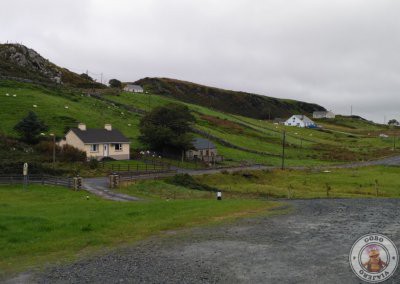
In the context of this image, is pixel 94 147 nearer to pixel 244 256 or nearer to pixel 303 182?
pixel 303 182

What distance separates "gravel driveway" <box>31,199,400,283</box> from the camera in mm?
15578

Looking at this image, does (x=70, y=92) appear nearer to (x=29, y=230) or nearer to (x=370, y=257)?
(x=29, y=230)

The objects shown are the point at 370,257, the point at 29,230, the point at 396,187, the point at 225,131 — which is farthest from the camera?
the point at 225,131

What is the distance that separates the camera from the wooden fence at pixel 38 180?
46.9 meters

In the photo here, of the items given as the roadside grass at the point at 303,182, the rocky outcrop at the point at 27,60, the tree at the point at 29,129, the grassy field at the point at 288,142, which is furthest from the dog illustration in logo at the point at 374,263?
the rocky outcrop at the point at 27,60

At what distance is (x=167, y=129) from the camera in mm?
80938

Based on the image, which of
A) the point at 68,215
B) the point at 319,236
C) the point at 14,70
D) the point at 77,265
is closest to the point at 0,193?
the point at 68,215

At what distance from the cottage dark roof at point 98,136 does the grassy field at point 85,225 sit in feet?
120

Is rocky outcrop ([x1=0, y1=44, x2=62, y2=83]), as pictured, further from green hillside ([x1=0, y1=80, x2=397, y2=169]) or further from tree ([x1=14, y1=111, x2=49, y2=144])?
tree ([x1=14, y1=111, x2=49, y2=144])

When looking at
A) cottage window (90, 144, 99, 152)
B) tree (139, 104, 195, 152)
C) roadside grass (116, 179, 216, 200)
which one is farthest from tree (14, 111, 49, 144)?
roadside grass (116, 179, 216, 200)

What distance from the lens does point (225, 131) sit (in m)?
125

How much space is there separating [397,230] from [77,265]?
644 inches

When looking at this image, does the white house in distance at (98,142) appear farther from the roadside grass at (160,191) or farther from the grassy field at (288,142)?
the grassy field at (288,142)

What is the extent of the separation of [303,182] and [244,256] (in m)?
47.0
